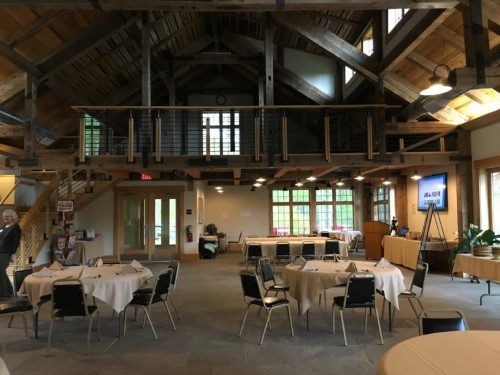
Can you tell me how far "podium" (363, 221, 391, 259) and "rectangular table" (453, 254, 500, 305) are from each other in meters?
4.82

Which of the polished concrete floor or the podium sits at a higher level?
the podium

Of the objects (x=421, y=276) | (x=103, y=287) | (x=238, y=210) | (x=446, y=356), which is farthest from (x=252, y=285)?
(x=238, y=210)

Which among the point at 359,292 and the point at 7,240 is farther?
the point at 7,240

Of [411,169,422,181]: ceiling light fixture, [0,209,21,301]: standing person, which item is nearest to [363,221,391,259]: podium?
[411,169,422,181]: ceiling light fixture

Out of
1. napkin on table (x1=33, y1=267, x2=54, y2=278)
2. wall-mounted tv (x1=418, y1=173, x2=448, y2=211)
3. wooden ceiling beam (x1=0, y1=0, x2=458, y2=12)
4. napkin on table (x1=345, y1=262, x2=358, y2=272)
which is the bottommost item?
napkin on table (x1=33, y1=267, x2=54, y2=278)

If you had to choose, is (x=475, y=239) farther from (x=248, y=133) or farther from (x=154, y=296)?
(x=248, y=133)

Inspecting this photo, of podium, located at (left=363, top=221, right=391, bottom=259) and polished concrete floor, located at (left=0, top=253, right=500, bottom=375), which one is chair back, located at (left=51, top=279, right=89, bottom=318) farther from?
podium, located at (left=363, top=221, right=391, bottom=259)

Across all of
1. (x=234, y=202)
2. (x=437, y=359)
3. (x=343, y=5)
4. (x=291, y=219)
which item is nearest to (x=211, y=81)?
(x=234, y=202)

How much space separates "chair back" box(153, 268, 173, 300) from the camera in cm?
494

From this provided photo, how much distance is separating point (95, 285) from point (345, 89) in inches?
399

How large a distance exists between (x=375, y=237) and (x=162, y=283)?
28.1 ft

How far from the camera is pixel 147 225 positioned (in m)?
12.8

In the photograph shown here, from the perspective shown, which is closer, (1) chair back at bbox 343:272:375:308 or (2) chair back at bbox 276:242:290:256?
(1) chair back at bbox 343:272:375:308

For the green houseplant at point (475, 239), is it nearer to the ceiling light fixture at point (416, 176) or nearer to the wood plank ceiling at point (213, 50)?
the wood plank ceiling at point (213, 50)
